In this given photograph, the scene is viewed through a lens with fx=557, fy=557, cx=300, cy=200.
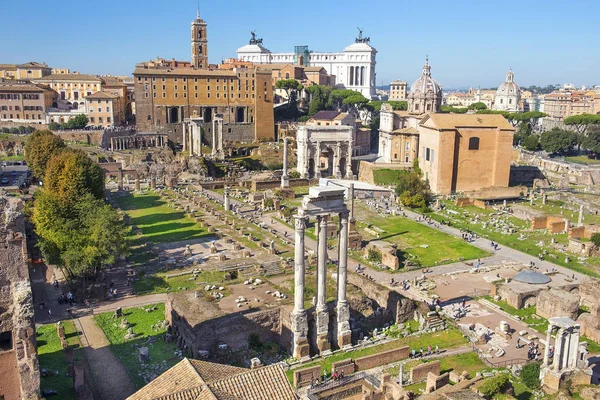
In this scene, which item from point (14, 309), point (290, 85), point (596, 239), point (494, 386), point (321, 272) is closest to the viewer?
point (14, 309)

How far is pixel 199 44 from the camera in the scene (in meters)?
94.1

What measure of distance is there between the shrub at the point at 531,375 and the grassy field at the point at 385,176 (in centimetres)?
4257

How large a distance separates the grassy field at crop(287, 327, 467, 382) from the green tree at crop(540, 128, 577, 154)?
63381mm

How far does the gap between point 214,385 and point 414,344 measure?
38.4 ft

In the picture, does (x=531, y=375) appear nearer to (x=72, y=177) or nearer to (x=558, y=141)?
(x=72, y=177)

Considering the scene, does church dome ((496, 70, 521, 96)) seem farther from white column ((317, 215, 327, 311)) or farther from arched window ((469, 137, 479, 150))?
white column ((317, 215, 327, 311))

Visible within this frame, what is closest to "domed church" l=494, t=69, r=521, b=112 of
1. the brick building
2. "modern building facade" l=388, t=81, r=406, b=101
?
"modern building facade" l=388, t=81, r=406, b=101

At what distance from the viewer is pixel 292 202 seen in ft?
176

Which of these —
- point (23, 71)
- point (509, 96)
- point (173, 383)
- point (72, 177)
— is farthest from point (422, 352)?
point (509, 96)

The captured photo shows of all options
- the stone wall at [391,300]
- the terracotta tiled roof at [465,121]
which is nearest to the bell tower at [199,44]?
the terracotta tiled roof at [465,121]

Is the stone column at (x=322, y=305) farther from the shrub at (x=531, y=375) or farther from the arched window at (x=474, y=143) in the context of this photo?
the arched window at (x=474, y=143)

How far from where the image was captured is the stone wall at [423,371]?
20.9m

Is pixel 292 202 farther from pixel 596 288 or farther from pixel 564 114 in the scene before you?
pixel 564 114

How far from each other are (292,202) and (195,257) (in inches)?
762
